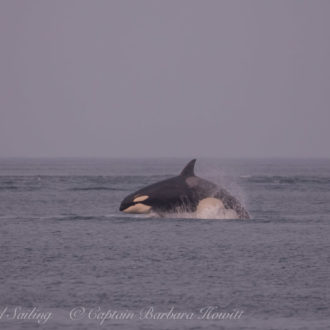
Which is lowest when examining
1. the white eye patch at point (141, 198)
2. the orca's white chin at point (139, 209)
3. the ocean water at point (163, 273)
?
the ocean water at point (163, 273)

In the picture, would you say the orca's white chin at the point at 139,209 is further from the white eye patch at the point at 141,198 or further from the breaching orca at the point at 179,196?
the white eye patch at the point at 141,198

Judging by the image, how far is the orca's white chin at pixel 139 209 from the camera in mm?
35469

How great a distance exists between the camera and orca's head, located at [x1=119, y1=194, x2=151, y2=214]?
35.2 m

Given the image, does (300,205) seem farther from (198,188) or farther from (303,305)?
(303,305)

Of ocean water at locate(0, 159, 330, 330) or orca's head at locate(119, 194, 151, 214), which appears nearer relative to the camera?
ocean water at locate(0, 159, 330, 330)

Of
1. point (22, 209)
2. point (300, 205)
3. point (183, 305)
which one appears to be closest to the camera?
point (183, 305)

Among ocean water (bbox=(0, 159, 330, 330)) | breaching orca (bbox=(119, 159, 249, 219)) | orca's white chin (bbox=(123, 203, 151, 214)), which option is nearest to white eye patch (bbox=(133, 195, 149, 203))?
breaching orca (bbox=(119, 159, 249, 219))

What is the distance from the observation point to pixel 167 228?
111ft

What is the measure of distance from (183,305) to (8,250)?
9.90 meters

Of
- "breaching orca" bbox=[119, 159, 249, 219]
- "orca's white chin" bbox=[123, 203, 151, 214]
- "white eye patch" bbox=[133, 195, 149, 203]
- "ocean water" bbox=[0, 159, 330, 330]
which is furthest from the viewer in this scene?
"orca's white chin" bbox=[123, 203, 151, 214]

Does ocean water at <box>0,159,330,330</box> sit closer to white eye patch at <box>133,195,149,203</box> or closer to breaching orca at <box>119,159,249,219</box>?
breaching orca at <box>119,159,249,219</box>

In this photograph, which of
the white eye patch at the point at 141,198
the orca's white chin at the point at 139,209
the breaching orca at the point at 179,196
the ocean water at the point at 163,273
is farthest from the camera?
the orca's white chin at the point at 139,209

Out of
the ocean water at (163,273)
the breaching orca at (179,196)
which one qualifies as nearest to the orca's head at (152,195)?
the breaching orca at (179,196)

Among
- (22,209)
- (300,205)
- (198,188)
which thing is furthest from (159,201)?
(300,205)
